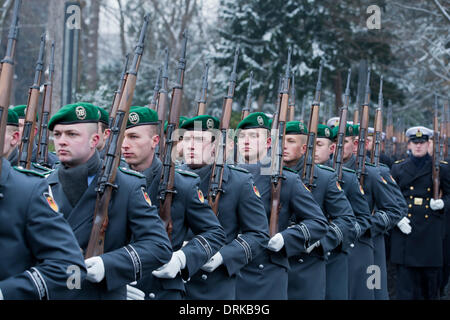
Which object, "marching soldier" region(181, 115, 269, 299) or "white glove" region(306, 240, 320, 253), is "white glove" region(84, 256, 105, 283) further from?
"white glove" region(306, 240, 320, 253)

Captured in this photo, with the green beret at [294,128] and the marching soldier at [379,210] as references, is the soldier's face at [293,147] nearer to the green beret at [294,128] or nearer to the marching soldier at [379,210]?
the green beret at [294,128]

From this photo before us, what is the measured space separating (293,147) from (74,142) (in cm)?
350

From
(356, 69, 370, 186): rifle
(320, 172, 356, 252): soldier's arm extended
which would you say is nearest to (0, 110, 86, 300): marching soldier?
(320, 172, 356, 252): soldier's arm extended

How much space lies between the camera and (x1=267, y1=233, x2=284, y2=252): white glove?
5.45 metres

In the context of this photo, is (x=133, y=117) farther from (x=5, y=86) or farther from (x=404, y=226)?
(x=404, y=226)

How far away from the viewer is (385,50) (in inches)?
749

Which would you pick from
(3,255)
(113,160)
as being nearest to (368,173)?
(113,160)

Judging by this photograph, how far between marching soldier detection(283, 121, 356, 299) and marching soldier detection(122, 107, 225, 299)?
1780 mm

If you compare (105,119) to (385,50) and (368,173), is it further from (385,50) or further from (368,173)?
(385,50)

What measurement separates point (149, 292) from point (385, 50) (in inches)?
629

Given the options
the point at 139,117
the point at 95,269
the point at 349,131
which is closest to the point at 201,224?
Answer: the point at 139,117

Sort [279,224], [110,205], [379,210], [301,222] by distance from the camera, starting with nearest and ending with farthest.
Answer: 1. [110,205]
2. [301,222]
3. [279,224]
4. [379,210]

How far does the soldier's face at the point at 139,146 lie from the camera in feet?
15.4

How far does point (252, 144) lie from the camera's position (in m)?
5.96
